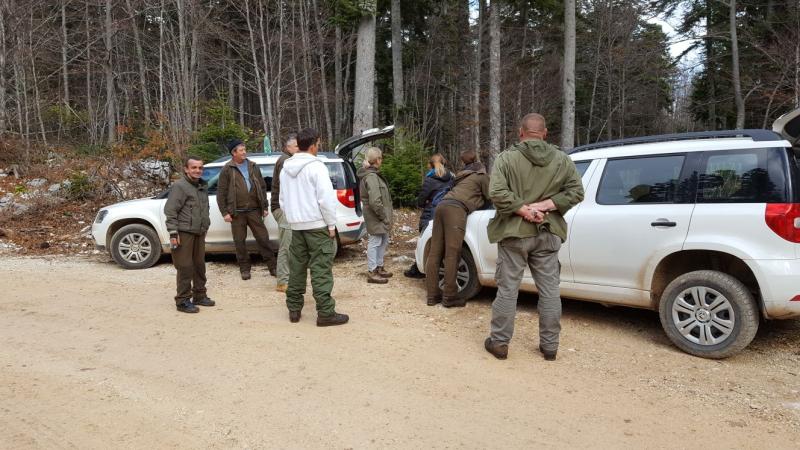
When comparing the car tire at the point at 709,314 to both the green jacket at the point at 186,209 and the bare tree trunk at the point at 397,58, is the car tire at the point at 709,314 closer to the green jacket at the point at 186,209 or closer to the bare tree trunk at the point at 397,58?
the green jacket at the point at 186,209

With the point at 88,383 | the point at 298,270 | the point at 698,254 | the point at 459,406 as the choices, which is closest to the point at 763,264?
the point at 698,254

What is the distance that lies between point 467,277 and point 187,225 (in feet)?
10.1

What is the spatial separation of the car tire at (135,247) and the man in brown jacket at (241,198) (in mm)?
1827

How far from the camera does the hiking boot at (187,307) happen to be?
18.1ft

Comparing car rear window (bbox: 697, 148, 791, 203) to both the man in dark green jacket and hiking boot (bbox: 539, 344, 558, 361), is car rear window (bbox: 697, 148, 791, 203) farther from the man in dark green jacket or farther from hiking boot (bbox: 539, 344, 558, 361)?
hiking boot (bbox: 539, 344, 558, 361)

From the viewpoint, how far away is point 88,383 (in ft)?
12.4

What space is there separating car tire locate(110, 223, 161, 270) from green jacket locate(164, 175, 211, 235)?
297 centimetres

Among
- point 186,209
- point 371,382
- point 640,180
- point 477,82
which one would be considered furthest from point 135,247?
point 477,82

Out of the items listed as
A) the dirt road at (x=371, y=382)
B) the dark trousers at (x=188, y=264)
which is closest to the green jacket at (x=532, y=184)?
the dirt road at (x=371, y=382)

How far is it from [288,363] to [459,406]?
4.79 ft

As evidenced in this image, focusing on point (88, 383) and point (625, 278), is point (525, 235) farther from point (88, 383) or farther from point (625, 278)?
point (88, 383)

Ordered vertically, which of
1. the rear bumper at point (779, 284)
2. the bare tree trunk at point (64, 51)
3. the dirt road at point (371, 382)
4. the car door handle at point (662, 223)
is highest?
the bare tree trunk at point (64, 51)

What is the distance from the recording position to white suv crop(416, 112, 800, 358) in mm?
3941

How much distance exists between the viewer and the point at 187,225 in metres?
5.44
